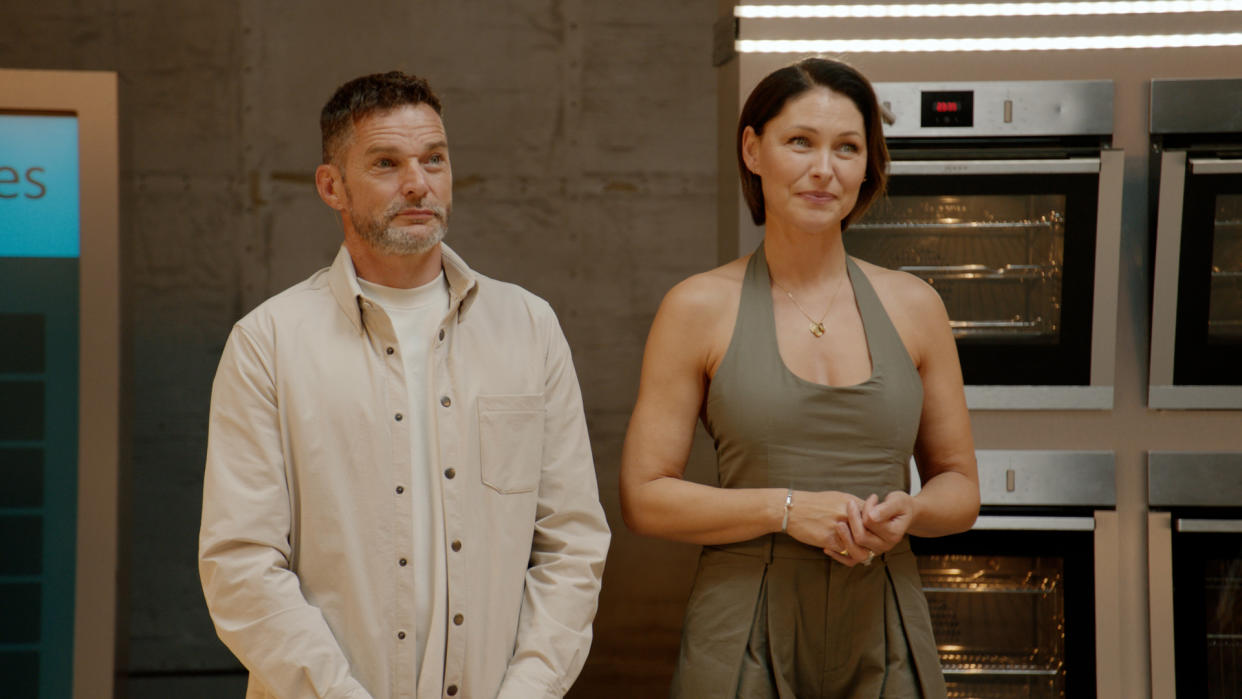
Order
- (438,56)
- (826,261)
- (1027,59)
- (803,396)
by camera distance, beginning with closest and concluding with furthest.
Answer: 1. (803,396)
2. (826,261)
3. (1027,59)
4. (438,56)

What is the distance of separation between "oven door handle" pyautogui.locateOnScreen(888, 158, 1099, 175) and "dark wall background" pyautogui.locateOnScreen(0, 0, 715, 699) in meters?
1.43

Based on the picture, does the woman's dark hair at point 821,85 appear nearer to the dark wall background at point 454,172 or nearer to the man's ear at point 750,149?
the man's ear at point 750,149

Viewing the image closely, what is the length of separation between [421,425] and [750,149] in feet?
2.30

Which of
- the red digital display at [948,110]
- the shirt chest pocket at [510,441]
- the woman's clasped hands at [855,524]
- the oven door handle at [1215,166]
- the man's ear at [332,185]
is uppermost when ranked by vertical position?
the red digital display at [948,110]

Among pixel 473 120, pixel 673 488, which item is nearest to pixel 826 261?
pixel 673 488

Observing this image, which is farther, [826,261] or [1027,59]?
[1027,59]

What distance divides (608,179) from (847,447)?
7.28 feet

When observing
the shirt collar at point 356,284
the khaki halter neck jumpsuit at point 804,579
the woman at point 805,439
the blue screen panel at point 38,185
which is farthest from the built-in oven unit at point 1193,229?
the blue screen panel at point 38,185

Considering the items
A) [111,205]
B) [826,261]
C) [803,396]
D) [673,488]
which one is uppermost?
[111,205]

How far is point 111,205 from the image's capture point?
277cm

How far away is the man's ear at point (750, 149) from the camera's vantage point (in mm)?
1874

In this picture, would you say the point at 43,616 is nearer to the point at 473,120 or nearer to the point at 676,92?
the point at 473,120

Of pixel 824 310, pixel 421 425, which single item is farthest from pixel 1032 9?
pixel 421 425

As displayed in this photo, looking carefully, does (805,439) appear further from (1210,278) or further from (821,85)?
(1210,278)
